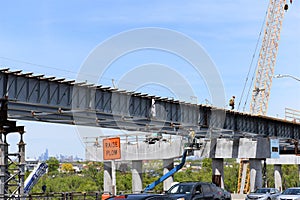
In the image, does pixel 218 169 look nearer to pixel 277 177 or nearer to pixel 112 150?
pixel 277 177

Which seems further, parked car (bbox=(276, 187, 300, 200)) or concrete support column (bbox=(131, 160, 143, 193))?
concrete support column (bbox=(131, 160, 143, 193))

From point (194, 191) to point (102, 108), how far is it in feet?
52.7

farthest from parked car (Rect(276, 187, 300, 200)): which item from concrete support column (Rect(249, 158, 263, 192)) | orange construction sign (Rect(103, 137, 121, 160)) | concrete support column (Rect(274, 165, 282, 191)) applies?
concrete support column (Rect(274, 165, 282, 191))

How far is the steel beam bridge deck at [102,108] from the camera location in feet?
112

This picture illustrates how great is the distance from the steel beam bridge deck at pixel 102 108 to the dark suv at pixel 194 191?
12600mm

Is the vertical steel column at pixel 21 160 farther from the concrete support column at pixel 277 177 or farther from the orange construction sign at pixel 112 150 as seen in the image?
the concrete support column at pixel 277 177

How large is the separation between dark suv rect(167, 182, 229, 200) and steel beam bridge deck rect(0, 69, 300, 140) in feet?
41.3

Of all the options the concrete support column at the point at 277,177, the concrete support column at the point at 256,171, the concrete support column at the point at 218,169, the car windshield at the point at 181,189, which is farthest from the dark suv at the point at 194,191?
the concrete support column at the point at 277,177

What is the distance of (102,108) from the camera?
3966 centimetres

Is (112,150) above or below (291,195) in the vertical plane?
above

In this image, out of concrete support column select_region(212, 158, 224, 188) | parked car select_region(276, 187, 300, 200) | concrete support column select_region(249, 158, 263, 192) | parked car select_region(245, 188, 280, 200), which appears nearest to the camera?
parked car select_region(276, 187, 300, 200)

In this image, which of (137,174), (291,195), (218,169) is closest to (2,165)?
(291,195)

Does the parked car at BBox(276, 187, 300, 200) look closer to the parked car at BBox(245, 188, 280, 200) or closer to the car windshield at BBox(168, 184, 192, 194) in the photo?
the parked car at BBox(245, 188, 280, 200)

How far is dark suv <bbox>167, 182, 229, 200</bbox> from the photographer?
2448 cm
